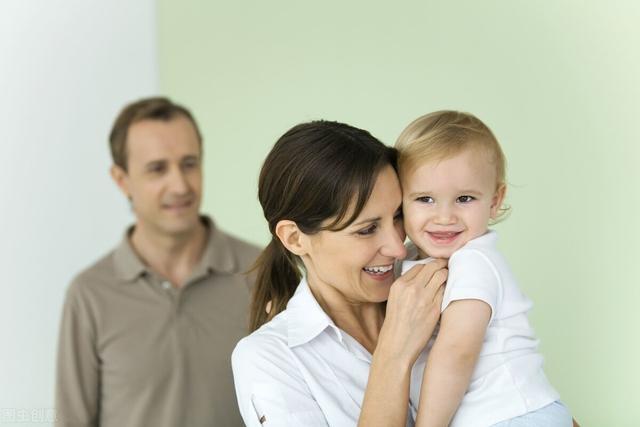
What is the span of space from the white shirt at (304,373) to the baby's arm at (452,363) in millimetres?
108

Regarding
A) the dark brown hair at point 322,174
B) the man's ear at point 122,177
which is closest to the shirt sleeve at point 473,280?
the dark brown hair at point 322,174

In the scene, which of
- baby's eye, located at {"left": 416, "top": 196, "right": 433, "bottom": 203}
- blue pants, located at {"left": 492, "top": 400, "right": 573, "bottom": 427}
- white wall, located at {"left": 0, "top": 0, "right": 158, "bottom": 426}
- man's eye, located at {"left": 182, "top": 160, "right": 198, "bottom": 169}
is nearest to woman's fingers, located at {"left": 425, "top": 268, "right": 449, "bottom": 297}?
baby's eye, located at {"left": 416, "top": 196, "right": 433, "bottom": 203}

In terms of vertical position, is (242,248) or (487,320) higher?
(487,320)

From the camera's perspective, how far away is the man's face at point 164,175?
373 cm

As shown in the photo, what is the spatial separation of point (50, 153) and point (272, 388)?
3584 millimetres

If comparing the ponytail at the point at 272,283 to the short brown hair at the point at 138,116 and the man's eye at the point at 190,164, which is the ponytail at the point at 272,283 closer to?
the man's eye at the point at 190,164

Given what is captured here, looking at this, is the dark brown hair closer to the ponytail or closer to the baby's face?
the baby's face

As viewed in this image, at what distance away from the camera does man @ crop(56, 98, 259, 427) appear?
3523mm

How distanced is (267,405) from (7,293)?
3.45 metres

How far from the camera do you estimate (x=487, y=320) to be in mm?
1918

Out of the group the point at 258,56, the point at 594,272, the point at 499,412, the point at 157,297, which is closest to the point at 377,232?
the point at 499,412

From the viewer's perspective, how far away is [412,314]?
6.44 feet

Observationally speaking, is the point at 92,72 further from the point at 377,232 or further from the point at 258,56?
the point at 377,232

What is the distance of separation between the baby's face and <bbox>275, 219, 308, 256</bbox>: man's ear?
240mm
